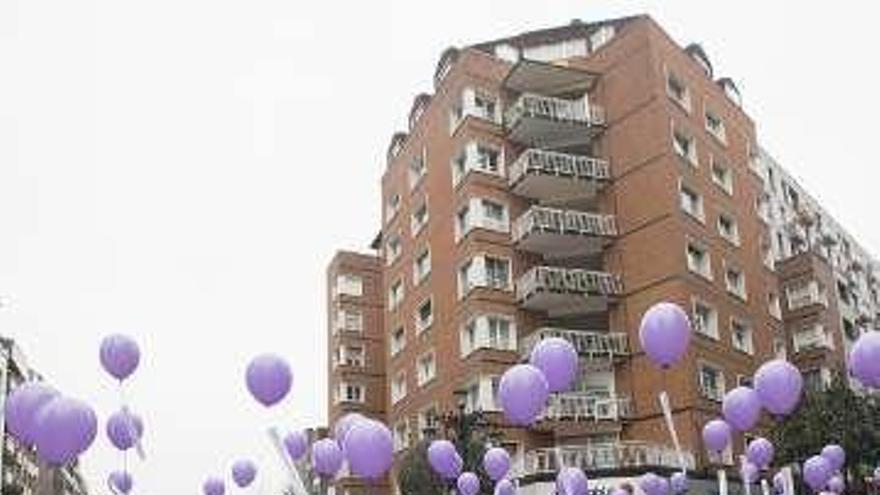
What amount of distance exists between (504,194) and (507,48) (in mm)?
9437

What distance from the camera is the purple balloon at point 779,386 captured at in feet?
49.4

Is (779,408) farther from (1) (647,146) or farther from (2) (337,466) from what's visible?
A: (1) (647,146)

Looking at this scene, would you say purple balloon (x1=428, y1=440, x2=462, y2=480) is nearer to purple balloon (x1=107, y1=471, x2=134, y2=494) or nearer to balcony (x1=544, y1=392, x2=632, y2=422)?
purple balloon (x1=107, y1=471, x2=134, y2=494)

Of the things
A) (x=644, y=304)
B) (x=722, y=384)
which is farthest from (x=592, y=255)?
(x=722, y=384)

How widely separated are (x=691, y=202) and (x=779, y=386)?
2513 cm

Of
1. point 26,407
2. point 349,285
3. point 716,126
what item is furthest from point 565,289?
point 26,407

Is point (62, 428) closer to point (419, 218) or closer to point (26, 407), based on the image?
point (26, 407)

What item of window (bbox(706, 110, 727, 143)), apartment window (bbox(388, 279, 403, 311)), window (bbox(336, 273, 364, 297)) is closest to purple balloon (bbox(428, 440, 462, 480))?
window (bbox(706, 110, 727, 143))

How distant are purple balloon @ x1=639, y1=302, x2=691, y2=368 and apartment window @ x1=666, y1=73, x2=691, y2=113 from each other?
1038 inches

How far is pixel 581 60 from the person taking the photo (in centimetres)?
4294

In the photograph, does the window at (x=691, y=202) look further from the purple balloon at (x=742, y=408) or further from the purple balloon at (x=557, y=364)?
the purple balloon at (x=557, y=364)

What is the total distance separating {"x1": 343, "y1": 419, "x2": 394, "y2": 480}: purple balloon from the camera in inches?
520

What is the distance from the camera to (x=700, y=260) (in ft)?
128

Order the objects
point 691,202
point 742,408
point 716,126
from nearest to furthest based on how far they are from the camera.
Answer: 1. point 742,408
2. point 691,202
3. point 716,126
